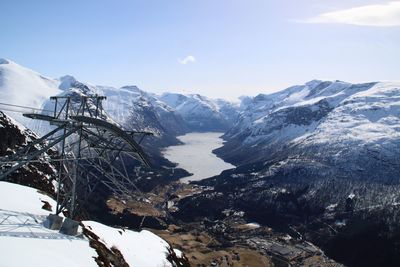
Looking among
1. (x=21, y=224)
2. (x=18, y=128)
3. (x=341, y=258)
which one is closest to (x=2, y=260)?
(x=21, y=224)

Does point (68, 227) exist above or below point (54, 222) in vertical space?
below

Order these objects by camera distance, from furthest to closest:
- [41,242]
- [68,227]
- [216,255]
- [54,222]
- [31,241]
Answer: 1. [216,255]
2. [68,227]
3. [54,222]
4. [41,242]
5. [31,241]

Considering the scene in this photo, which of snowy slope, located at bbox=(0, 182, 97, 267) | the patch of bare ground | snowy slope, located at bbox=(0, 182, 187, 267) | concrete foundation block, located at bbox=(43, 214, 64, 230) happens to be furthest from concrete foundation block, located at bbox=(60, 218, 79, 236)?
the patch of bare ground

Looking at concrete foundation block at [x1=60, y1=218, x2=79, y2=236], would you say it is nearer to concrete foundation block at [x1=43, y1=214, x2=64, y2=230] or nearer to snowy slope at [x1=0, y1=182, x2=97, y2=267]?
concrete foundation block at [x1=43, y1=214, x2=64, y2=230]

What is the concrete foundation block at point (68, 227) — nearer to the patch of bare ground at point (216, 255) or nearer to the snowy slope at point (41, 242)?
the snowy slope at point (41, 242)

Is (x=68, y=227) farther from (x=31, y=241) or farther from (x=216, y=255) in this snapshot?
(x=216, y=255)

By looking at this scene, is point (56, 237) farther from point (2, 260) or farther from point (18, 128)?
point (18, 128)

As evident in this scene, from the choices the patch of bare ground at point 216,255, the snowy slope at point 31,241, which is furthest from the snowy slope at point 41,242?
the patch of bare ground at point 216,255

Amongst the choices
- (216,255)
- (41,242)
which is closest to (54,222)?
(41,242)
